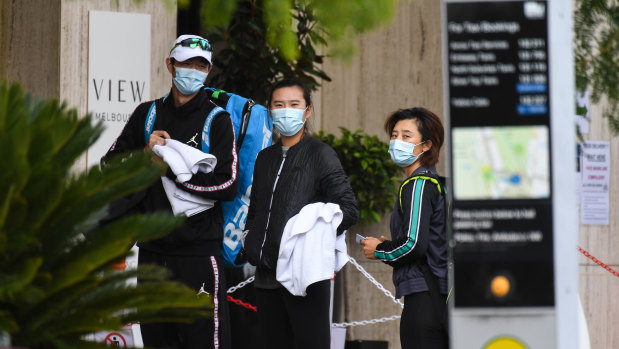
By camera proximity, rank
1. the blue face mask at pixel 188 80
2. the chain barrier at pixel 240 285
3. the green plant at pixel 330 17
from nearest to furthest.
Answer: the green plant at pixel 330 17 → the blue face mask at pixel 188 80 → the chain barrier at pixel 240 285

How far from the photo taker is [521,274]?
3049 mm

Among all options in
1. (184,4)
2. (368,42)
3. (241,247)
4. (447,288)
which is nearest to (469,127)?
(184,4)

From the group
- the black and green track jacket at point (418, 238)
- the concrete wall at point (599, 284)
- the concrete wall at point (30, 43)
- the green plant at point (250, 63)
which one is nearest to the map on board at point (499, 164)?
the black and green track jacket at point (418, 238)

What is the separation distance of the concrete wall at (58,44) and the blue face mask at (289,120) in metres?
2.18

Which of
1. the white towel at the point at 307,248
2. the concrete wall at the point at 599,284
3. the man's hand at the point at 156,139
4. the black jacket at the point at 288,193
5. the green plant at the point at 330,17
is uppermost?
the green plant at the point at 330,17

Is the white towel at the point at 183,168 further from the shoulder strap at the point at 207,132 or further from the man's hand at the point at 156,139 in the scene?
the shoulder strap at the point at 207,132

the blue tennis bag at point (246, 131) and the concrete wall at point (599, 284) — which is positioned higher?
the blue tennis bag at point (246, 131)

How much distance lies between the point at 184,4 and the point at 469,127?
3.82 ft

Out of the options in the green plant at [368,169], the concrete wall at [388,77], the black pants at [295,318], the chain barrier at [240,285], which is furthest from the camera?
the concrete wall at [388,77]

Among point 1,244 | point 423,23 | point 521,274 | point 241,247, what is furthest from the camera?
point 423,23

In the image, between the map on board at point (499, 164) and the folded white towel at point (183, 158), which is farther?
the folded white towel at point (183, 158)

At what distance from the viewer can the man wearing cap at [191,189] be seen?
229 inches

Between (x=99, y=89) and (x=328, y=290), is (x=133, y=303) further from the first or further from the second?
(x=99, y=89)

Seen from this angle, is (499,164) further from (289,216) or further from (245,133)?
(245,133)
